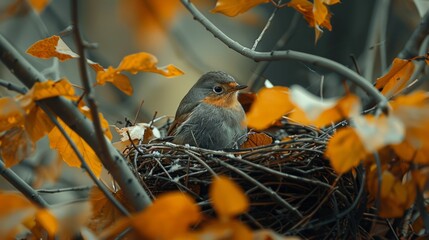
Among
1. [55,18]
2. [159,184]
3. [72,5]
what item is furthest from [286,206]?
[55,18]

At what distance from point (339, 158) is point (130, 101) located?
435 centimetres

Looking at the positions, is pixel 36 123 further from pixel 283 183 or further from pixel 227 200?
pixel 283 183

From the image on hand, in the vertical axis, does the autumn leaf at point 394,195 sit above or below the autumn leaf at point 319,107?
below

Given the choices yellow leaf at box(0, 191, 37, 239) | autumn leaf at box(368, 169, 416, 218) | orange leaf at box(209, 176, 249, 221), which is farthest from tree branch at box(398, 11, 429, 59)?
yellow leaf at box(0, 191, 37, 239)

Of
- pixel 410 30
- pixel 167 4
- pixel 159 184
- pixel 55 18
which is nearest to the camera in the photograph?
pixel 159 184

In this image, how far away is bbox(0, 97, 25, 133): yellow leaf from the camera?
2045 mm

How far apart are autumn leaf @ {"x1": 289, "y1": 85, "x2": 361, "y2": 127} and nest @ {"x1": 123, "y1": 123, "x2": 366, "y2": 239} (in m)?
1.01

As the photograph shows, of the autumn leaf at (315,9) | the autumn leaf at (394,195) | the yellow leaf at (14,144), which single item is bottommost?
the autumn leaf at (394,195)

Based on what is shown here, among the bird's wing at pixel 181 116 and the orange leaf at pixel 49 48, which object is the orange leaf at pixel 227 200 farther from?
the bird's wing at pixel 181 116

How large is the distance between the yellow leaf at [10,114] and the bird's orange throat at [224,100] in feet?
7.17

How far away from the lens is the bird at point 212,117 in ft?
13.6

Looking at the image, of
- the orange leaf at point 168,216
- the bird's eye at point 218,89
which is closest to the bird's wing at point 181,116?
the bird's eye at point 218,89

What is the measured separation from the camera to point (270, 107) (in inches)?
74.7

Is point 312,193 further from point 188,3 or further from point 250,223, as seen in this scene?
point 188,3
